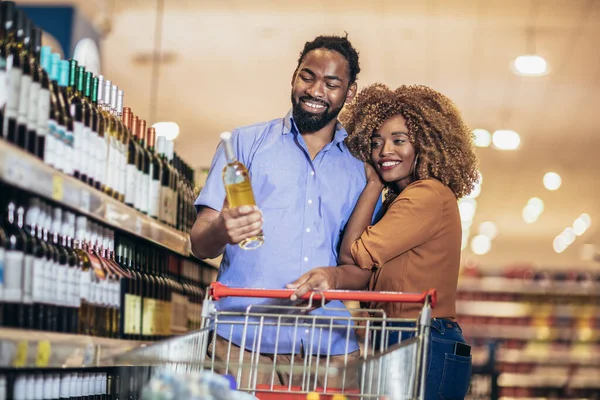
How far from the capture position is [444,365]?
9.56 feet

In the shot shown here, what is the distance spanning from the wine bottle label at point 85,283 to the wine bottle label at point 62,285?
13 centimetres

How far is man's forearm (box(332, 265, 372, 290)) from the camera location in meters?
2.93

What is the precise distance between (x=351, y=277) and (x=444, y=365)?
0.42 meters

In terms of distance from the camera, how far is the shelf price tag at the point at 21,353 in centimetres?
237

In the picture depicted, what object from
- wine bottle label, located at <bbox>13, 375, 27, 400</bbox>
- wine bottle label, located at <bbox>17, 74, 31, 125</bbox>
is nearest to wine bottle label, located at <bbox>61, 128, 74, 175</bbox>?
wine bottle label, located at <bbox>17, 74, 31, 125</bbox>

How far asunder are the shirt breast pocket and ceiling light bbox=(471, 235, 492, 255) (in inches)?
865

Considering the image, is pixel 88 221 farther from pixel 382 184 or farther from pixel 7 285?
pixel 382 184

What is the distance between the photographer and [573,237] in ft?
78.6

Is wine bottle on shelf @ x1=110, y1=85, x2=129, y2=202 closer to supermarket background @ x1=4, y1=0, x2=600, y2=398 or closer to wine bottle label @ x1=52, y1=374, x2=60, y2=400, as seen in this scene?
wine bottle label @ x1=52, y1=374, x2=60, y2=400

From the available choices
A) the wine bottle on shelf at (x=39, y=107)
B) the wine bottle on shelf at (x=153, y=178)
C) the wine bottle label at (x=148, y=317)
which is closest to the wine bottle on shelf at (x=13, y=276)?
the wine bottle on shelf at (x=39, y=107)

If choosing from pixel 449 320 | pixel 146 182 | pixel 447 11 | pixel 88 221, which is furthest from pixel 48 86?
pixel 447 11

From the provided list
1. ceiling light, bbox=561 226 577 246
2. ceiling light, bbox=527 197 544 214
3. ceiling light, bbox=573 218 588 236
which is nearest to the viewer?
ceiling light, bbox=527 197 544 214

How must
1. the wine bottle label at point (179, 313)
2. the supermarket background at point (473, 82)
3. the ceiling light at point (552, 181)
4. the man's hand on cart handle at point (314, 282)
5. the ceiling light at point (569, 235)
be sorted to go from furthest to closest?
the ceiling light at point (569, 235) → the ceiling light at point (552, 181) → the supermarket background at point (473, 82) → the wine bottle label at point (179, 313) → the man's hand on cart handle at point (314, 282)

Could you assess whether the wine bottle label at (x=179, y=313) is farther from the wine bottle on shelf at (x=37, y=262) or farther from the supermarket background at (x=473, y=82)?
the supermarket background at (x=473, y=82)
